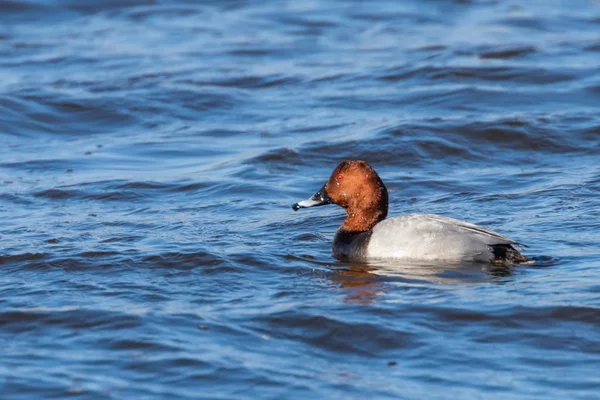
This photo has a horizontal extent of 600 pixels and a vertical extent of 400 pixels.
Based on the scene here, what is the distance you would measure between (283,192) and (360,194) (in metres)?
2.08

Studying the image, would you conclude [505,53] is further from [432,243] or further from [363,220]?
[432,243]

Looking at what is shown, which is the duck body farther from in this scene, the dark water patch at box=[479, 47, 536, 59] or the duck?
the dark water patch at box=[479, 47, 536, 59]

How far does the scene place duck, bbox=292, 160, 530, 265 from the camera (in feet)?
25.6

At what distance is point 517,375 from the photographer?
19.1 ft

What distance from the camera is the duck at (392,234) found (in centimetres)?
780

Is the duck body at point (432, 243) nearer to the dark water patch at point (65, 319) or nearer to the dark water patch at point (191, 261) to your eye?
the dark water patch at point (191, 261)

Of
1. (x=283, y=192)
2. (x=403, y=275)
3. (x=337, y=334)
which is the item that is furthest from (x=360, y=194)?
(x=337, y=334)

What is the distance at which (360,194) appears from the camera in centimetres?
857

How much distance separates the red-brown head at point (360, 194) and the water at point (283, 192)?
0.44 metres

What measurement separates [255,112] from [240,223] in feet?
15.9

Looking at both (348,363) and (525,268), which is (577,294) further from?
(348,363)

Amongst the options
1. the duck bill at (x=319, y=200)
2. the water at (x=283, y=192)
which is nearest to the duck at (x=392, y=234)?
the duck bill at (x=319, y=200)

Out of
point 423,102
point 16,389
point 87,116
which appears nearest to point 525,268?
point 16,389

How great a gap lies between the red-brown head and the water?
44cm
